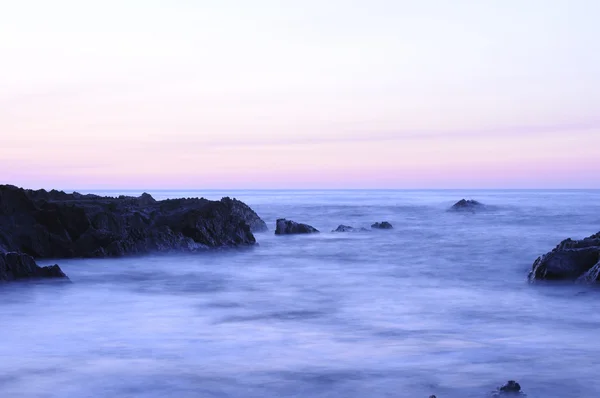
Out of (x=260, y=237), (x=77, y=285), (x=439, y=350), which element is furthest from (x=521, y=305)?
(x=260, y=237)

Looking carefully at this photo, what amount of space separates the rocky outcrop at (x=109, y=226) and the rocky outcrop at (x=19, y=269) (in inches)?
34.9

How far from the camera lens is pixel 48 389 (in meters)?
8.41

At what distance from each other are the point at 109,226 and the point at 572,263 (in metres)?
14.5

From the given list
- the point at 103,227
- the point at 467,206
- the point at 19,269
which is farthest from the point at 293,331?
the point at 467,206

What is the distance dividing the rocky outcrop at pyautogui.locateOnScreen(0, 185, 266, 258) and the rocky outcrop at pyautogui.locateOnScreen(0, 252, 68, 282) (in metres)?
0.89

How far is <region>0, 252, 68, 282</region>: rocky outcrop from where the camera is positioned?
1608cm

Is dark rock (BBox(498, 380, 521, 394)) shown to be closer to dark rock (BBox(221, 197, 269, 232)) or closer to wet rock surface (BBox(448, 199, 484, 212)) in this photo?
dark rock (BBox(221, 197, 269, 232))

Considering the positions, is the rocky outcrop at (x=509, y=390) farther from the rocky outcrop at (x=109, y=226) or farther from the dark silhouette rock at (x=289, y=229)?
the dark silhouette rock at (x=289, y=229)

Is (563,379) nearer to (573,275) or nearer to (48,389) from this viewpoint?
(48,389)

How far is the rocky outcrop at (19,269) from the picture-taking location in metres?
16.1

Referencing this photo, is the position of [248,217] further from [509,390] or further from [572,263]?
[509,390]

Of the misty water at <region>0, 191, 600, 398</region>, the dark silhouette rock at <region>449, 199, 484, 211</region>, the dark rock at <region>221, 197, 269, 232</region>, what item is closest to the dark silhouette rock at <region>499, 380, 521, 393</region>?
the misty water at <region>0, 191, 600, 398</region>

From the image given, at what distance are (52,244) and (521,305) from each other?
46.5 ft

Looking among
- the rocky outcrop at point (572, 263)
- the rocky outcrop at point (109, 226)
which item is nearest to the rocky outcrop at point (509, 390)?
the rocky outcrop at point (572, 263)
